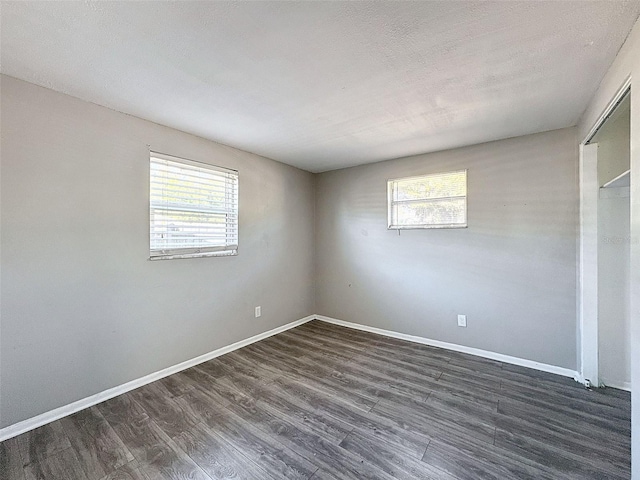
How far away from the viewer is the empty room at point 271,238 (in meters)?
1.43

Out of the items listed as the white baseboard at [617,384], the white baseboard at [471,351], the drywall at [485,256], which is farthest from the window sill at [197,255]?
the white baseboard at [617,384]

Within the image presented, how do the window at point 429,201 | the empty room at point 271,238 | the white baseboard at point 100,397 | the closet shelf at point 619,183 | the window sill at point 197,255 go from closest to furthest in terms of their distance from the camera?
the empty room at point 271,238, the white baseboard at point 100,397, the closet shelf at point 619,183, the window sill at point 197,255, the window at point 429,201

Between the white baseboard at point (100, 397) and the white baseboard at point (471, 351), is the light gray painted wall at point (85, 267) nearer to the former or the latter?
the white baseboard at point (100, 397)

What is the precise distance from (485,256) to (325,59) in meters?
2.58

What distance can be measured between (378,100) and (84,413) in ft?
10.6

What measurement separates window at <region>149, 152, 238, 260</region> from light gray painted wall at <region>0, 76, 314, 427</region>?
0.09 metres

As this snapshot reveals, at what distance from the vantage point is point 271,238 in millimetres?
3666

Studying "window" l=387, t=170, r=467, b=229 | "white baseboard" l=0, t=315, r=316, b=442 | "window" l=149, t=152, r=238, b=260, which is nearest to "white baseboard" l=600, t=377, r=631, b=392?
"window" l=387, t=170, r=467, b=229

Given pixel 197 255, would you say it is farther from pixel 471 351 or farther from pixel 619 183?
pixel 619 183

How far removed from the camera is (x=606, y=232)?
7.50 feet

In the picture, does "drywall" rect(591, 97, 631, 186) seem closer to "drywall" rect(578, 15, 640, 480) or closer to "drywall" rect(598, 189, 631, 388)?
"drywall" rect(598, 189, 631, 388)

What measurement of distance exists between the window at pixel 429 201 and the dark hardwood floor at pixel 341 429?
164cm

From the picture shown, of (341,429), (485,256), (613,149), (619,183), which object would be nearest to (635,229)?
(619,183)

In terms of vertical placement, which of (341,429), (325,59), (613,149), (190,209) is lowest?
(341,429)
